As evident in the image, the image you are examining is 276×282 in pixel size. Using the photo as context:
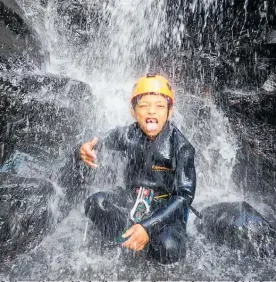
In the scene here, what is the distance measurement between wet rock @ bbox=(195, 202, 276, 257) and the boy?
732 millimetres

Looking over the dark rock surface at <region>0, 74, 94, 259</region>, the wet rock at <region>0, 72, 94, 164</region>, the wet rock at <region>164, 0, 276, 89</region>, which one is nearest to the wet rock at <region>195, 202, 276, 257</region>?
the dark rock surface at <region>0, 74, 94, 259</region>

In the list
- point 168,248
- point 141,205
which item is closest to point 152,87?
point 141,205

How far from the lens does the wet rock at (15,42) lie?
5699 mm

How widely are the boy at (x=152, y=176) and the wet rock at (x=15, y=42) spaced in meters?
3.18

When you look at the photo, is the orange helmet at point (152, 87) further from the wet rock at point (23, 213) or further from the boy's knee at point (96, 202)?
the wet rock at point (23, 213)

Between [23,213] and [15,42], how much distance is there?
13.2 feet

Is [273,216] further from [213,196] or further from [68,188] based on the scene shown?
[68,188]

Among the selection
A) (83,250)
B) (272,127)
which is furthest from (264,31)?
(83,250)

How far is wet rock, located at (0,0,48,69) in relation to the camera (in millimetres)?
5699

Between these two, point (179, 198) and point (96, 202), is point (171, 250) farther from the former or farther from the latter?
point (96, 202)

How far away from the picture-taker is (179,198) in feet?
10.8

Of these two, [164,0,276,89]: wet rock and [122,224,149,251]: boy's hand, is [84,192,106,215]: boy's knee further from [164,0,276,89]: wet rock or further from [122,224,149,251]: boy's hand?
[164,0,276,89]: wet rock

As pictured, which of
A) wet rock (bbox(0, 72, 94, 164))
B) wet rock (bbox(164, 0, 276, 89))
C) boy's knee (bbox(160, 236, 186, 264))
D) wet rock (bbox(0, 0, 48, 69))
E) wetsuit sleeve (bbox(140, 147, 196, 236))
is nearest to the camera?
wetsuit sleeve (bbox(140, 147, 196, 236))

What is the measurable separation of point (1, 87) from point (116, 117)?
250cm
